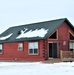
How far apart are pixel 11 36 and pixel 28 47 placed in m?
5.60

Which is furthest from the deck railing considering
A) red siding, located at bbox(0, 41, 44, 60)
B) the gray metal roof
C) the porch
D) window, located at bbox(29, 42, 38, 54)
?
window, located at bbox(29, 42, 38, 54)

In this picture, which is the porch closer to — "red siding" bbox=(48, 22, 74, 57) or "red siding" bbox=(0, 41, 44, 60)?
"red siding" bbox=(0, 41, 44, 60)

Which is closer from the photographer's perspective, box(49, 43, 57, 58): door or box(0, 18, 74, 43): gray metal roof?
box(0, 18, 74, 43): gray metal roof

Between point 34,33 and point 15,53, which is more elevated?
point 34,33

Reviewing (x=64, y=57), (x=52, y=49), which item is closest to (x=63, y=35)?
(x=52, y=49)
